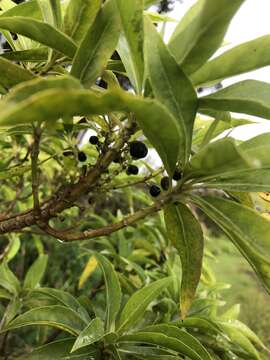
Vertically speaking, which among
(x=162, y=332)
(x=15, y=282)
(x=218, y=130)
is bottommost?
(x=15, y=282)

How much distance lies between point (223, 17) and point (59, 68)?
425 millimetres

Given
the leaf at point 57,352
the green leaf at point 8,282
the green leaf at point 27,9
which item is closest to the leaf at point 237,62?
the green leaf at point 27,9

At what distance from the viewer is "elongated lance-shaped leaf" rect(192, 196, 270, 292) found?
27.9 inches

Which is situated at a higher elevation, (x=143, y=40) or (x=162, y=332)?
(x=143, y=40)

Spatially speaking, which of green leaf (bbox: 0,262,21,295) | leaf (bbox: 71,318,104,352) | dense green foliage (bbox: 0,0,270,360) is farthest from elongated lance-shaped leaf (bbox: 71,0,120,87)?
green leaf (bbox: 0,262,21,295)

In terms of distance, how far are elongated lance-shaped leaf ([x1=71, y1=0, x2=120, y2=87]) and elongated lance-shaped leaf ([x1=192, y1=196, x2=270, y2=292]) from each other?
26 centimetres

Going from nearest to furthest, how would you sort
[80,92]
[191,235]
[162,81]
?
1. [80,92]
2. [162,81]
3. [191,235]

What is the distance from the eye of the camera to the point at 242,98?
2.24ft

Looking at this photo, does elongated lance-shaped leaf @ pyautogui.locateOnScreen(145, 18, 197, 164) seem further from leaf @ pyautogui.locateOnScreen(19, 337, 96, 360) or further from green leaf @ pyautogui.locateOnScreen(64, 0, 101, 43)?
leaf @ pyautogui.locateOnScreen(19, 337, 96, 360)

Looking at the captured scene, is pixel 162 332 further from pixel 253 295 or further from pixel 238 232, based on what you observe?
pixel 253 295

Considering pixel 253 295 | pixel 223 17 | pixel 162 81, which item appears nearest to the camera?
pixel 223 17

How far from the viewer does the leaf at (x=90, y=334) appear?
923 mm

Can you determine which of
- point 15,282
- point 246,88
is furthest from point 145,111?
point 15,282

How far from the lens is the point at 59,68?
90 cm
